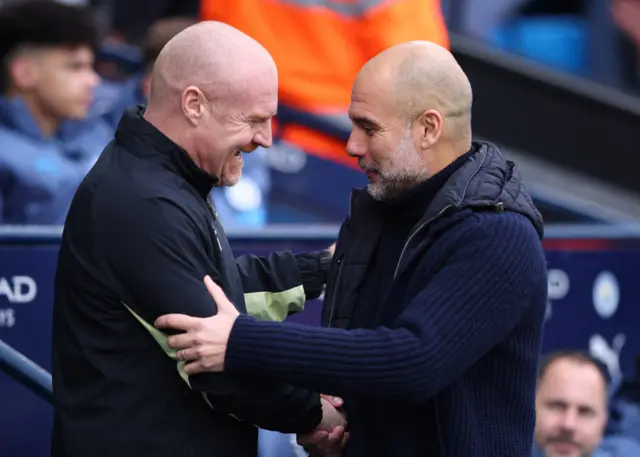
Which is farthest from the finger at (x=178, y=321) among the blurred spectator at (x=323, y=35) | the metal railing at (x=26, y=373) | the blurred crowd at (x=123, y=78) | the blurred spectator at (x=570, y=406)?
the blurred spectator at (x=323, y=35)

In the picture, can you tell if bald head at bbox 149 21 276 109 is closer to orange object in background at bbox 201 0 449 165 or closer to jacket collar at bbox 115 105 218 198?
jacket collar at bbox 115 105 218 198

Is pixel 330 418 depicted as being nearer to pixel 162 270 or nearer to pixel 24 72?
pixel 162 270

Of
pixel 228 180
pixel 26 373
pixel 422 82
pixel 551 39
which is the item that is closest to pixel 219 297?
pixel 228 180

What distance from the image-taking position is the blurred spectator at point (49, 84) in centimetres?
561

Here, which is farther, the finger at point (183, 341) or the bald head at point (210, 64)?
the bald head at point (210, 64)

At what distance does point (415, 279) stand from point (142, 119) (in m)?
0.72

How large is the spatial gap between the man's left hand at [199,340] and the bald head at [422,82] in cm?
65

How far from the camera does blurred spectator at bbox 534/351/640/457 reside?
16.1 ft

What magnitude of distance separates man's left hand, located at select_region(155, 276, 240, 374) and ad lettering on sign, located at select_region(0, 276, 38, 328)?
58.0 inches

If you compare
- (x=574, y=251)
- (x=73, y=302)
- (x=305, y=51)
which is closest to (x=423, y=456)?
(x=73, y=302)

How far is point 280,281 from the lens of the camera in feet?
12.0

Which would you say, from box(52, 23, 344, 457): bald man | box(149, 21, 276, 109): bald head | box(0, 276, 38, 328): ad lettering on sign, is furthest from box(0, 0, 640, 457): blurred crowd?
box(149, 21, 276, 109): bald head

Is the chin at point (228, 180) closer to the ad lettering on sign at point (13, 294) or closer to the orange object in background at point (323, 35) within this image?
the ad lettering on sign at point (13, 294)

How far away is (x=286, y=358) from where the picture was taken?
3.01 m
